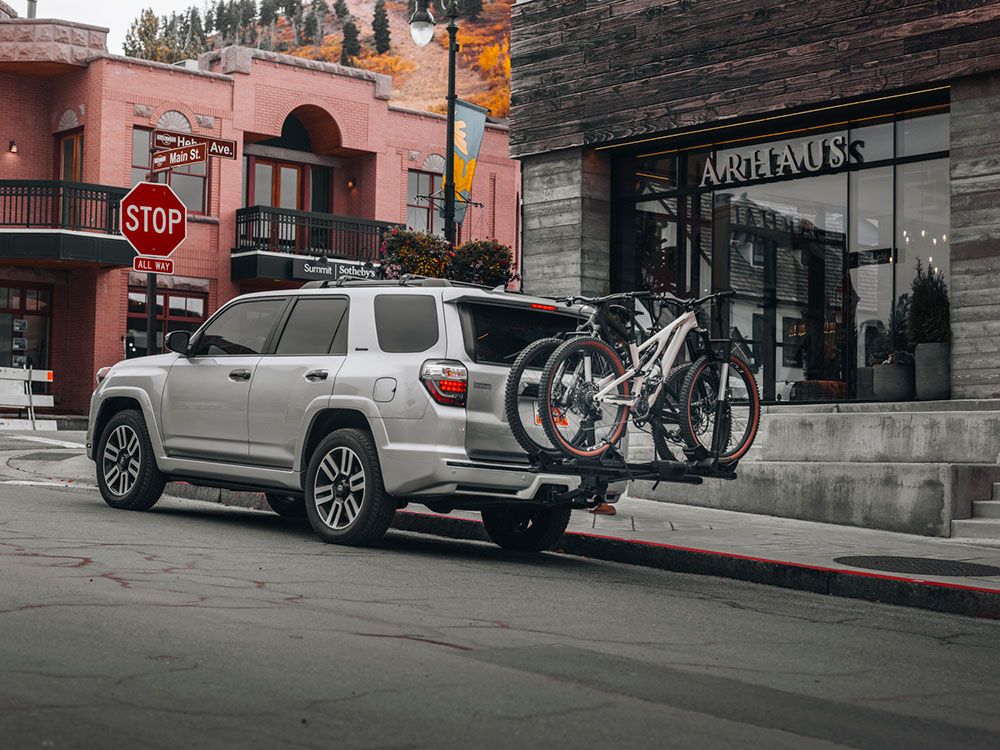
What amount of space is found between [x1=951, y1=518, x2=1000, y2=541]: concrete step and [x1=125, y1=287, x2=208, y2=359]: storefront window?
25.1 m

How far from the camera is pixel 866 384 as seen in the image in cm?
1530

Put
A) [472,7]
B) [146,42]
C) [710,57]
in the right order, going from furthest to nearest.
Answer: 1. [472,7]
2. [146,42]
3. [710,57]

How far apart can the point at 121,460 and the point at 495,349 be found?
396 centimetres

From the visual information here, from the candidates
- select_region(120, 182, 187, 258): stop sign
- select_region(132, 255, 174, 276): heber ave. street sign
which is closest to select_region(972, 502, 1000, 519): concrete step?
select_region(132, 255, 174, 276): heber ave. street sign

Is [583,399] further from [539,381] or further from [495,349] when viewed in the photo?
[495,349]

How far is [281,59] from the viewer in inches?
1469

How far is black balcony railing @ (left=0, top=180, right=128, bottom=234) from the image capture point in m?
32.7

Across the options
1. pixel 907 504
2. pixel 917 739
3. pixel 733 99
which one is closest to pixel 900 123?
pixel 733 99

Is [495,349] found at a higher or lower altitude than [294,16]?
lower

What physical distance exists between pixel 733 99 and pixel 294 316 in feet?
23.8

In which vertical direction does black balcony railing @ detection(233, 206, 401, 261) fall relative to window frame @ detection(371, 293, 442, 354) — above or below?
above

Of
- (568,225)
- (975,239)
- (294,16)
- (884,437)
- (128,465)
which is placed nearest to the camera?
(128,465)

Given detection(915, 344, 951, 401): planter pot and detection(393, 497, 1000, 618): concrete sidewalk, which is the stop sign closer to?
detection(393, 497, 1000, 618): concrete sidewalk

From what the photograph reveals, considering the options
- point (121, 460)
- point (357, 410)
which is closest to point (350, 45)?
point (121, 460)
